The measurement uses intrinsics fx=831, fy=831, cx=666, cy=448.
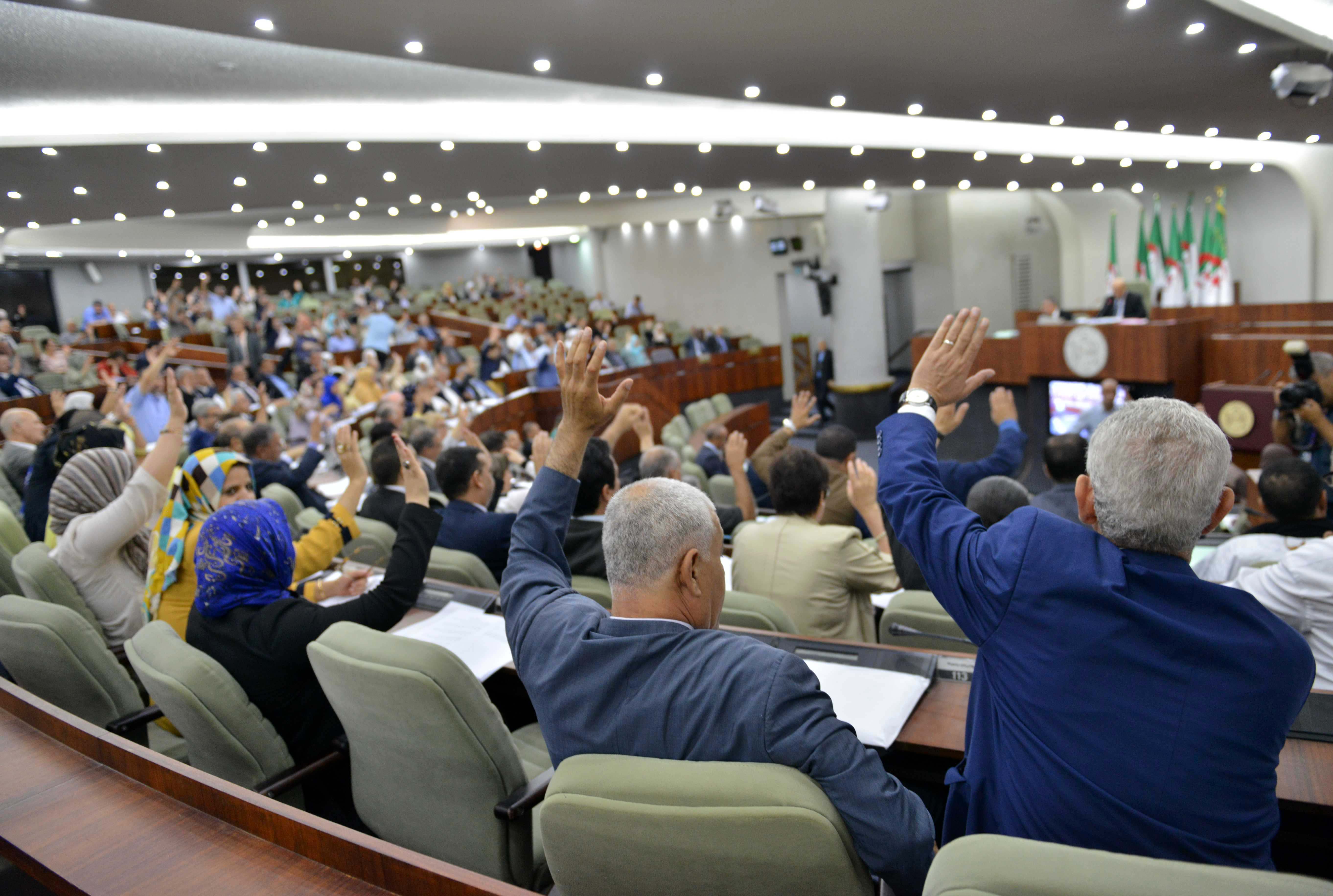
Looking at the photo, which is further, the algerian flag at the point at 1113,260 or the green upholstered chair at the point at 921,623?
the algerian flag at the point at 1113,260

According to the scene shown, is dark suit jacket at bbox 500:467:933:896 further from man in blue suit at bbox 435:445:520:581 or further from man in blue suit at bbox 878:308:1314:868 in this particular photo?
man in blue suit at bbox 435:445:520:581

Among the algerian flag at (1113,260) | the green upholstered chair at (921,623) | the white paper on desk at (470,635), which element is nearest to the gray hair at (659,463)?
the white paper on desk at (470,635)

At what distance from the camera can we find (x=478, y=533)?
133 inches

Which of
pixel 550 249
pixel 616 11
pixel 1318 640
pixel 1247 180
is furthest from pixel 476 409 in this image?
pixel 550 249

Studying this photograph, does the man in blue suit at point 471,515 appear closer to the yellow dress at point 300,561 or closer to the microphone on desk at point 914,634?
the yellow dress at point 300,561

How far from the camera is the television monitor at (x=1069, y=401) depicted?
7969mm

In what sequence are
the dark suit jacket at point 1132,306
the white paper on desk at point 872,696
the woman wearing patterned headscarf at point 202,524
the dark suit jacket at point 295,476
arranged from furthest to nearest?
the dark suit jacket at point 1132,306 < the dark suit jacket at point 295,476 < the woman wearing patterned headscarf at point 202,524 < the white paper on desk at point 872,696

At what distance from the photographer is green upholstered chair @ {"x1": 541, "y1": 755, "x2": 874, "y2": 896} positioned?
1039 mm

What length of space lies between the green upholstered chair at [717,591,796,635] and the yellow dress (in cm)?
140

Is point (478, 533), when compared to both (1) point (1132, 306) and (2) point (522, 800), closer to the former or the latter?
(2) point (522, 800)

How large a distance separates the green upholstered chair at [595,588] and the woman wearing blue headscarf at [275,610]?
53 cm

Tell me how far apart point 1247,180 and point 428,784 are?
1575 cm

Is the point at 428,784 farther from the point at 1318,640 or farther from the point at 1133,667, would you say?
the point at 1318,640

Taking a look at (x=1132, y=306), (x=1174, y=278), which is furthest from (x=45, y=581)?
(x=1174, y=278)
